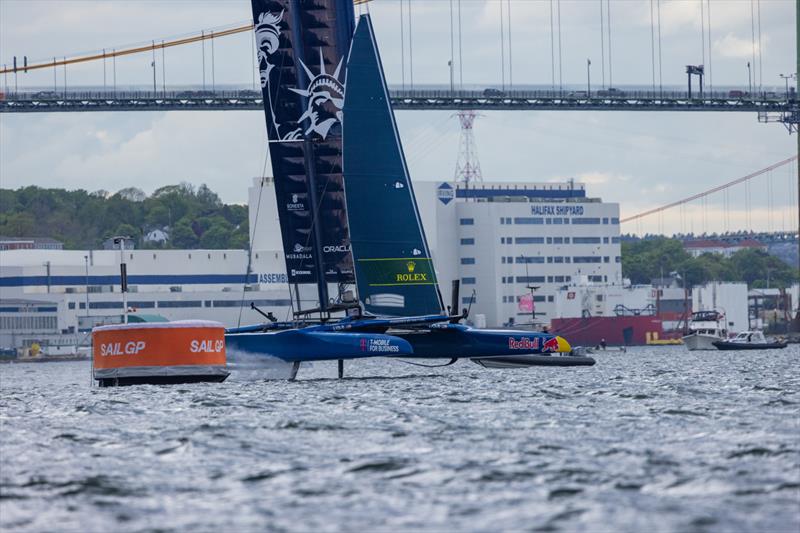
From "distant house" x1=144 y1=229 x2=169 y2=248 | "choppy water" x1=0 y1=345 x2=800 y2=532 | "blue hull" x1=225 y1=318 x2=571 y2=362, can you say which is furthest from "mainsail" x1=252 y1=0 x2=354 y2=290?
"distant house" x1=144 y1=229 x2=169 y2=248

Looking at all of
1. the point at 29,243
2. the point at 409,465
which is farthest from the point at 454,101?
the point at 409,465

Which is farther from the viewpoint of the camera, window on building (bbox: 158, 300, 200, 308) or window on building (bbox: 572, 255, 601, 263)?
window on building (bbox: 572, 255, 601, 263)

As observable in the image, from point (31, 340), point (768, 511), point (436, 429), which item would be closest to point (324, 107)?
point (436, 429)

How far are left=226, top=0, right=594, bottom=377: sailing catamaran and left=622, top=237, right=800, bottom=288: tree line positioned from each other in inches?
4617

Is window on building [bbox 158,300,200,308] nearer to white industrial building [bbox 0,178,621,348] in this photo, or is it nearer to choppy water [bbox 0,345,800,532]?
white industrial building [bbox 0,178,621,348]

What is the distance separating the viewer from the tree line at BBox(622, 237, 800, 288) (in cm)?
15562

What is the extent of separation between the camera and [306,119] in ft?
112

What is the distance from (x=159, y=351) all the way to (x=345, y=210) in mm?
8091

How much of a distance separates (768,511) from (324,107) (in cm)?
2480

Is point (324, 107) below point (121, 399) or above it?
above

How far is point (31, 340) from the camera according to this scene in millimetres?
102812

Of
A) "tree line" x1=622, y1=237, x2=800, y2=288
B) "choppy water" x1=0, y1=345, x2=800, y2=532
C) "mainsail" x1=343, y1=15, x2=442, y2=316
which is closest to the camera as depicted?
"choppy water" x1=0, y1=345, x2=800, y2=532

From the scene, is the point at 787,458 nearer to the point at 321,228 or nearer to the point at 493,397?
the point at 493,397

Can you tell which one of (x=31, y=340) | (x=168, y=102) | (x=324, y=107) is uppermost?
(x=168, y=102)
